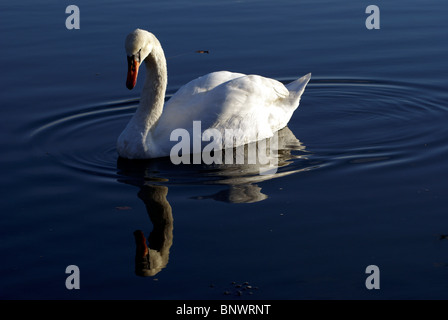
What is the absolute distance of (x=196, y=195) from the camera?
9508 mm

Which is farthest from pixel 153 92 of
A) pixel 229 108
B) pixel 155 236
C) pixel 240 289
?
pixel 240 289

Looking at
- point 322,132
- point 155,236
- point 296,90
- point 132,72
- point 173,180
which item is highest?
point 132,72

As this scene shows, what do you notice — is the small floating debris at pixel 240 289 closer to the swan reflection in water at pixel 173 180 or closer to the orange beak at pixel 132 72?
the swan reflection in water at pixel 173 180

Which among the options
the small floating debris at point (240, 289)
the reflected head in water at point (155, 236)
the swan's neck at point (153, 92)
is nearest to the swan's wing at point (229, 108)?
the swan's neck at point (153, 92)

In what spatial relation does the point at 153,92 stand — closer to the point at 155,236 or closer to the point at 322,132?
the point at 322,132

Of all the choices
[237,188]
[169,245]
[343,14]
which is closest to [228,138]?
[237,188]

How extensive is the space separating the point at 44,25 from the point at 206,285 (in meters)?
12.6

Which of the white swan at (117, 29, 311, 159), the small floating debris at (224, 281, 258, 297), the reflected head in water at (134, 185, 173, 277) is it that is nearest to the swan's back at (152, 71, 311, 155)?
the white swan at (117, 29, 311, 159)

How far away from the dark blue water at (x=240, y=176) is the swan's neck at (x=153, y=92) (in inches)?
28.7

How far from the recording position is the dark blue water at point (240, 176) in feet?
24.6

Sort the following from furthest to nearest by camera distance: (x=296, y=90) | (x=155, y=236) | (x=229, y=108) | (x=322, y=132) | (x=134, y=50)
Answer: (x=296, y=90)
(x=322, y=132)
(x=229, y=108)
(x=134, y=50)
(x=155, y=236)

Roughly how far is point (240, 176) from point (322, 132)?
2195 mm

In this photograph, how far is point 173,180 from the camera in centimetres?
1008

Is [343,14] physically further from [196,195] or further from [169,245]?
[169,245]
